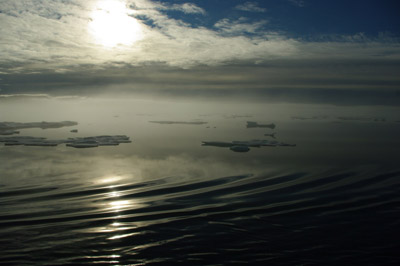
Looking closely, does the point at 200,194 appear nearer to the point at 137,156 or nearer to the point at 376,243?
the point at 376,243

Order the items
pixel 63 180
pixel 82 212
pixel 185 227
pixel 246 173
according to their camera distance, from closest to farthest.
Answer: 1. pixel 185 227
2. pixel 82 212
3. pixel 63 180
4. pixel 246 173

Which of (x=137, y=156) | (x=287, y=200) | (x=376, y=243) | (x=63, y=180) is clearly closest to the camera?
(x=376, y=243)

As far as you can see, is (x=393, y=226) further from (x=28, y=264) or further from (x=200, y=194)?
(x=28, y=264)

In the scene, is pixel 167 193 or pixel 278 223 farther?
pixel 167 193

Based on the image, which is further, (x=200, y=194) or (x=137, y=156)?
(x=137, y=156)

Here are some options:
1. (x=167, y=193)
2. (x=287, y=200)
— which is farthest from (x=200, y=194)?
(x=287, y=200)

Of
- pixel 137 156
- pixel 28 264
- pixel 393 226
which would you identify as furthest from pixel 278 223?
pixel 137 156

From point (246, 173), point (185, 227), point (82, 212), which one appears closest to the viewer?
point (185, 227)

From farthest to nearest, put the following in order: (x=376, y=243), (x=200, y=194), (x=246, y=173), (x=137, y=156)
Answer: (x=137, y=156), (x=246, y=173), (x=200, y=194), (x=376, y=243)
